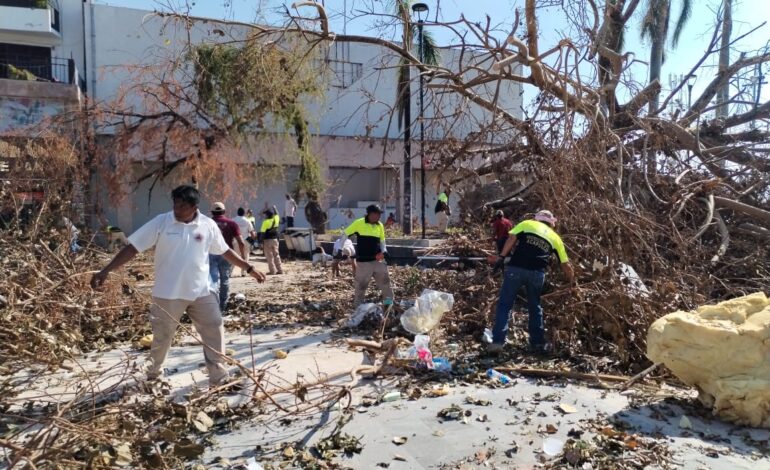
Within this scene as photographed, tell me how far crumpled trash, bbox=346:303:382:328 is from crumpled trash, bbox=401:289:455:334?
3.96 ft

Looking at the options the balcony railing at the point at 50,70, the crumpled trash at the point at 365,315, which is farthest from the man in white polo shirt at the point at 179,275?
the balcony railing at the point at 50,70

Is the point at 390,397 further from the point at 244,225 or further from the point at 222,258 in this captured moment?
the point at 244,225

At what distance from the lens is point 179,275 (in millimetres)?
4160

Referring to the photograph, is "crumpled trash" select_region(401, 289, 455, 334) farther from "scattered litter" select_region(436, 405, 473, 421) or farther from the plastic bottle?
"scattered litter" select_region(436, 405, 473, 421)

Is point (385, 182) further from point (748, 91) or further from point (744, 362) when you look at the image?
point (744, 362)

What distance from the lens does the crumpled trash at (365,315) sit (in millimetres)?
6809

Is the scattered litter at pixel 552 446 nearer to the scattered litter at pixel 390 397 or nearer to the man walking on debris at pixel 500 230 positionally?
the scattered litter at pixel 390 397

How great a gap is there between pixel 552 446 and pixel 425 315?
230cm

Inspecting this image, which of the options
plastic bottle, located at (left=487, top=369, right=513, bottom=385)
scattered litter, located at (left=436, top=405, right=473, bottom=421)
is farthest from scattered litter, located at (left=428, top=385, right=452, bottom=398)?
plastic bottle, located at (left=487, top=369, right=513, bottom=385)

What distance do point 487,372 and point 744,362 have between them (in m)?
1.86

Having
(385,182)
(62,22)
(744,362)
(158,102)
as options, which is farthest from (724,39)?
(62,22)

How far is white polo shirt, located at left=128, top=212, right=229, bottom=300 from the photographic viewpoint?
13.6 ft

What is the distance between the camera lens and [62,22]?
2208 centimetres

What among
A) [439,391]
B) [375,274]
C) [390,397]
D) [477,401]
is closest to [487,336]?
[439,391]
